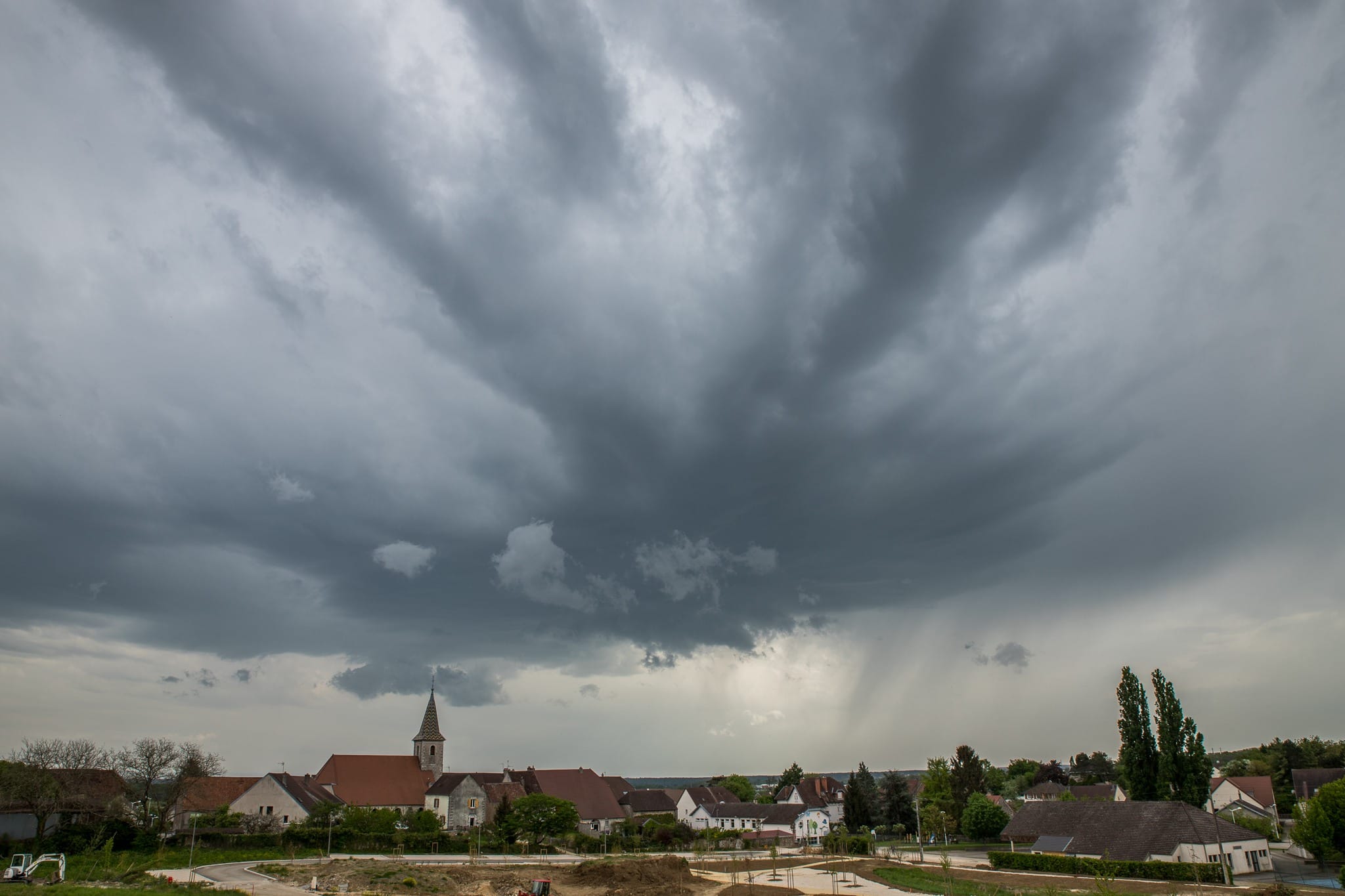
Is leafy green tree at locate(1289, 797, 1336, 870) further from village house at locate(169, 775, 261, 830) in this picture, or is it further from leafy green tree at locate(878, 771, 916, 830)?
village house at locate(169, 775, 261, 830)

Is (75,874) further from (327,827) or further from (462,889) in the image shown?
(327,827)

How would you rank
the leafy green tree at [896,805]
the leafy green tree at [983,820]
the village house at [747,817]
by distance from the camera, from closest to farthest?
the leafy green tree at [983,820], the leafy green tree at [896,805], the village house at [747,817]

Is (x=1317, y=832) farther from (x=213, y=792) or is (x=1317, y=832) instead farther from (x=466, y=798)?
(x=213, y=792)

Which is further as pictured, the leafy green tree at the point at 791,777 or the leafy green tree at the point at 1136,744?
the leafy green tree at the point at 791,777

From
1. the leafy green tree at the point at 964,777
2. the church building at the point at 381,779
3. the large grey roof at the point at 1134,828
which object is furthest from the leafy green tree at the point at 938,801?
the church building at the point at 381,779

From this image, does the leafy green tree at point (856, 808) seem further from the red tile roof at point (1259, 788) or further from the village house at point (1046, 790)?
the village house at point (1046, 790)

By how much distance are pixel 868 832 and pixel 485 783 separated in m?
46.7

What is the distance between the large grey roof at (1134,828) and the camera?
60.2 metres

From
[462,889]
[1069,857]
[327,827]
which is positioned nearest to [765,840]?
[1069,857]

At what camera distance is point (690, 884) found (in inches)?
2103

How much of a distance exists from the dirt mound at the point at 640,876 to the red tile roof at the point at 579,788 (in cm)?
4266

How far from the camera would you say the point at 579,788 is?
104875 millimetres

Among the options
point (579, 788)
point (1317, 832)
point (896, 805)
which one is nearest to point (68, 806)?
point (579, 788)

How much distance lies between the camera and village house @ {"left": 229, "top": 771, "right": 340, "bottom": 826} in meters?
80.4
